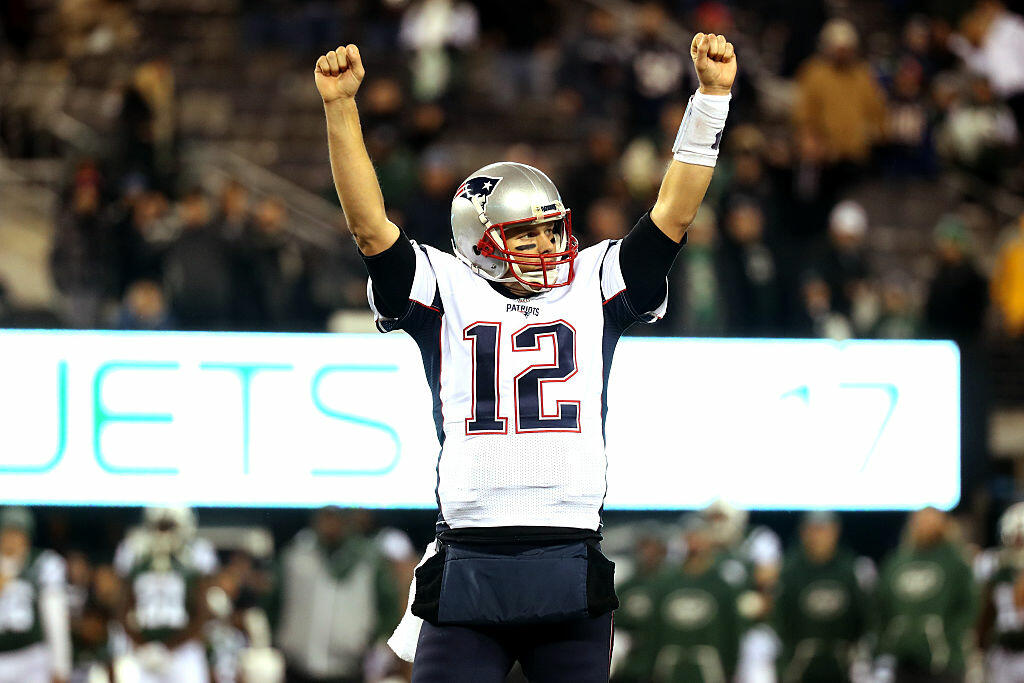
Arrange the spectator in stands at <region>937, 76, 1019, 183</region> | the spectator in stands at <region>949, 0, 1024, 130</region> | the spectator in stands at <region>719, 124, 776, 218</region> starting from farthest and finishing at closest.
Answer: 1. the spectator in stands at <region>949, 0, 1024, 130</region>
2. the spectator in stands at <region>937, 76, 1019, 183</region>
3. the spectator in stands at <region>719, 124, 776, 218</region>

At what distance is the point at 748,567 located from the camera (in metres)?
11.2

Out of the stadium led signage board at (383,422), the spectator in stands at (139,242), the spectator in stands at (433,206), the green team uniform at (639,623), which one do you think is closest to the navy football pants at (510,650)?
the stadium led signage board at (383,422)

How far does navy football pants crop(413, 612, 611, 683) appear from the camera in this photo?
13.2 ft

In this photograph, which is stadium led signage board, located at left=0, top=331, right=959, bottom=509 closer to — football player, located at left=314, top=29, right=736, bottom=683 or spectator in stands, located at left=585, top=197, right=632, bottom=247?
spectator in stands, located at left=585, top=197, right=632, bottom=247

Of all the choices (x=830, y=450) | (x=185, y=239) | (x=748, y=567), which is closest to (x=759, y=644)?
(x=748, y=567)

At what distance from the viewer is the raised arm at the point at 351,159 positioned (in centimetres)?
411

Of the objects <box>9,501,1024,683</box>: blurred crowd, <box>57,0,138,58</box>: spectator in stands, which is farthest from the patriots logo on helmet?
<box>57,0,138,58</box>: spectator in stands

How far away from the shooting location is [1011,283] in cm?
1285

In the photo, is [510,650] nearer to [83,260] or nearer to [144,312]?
[144,312]

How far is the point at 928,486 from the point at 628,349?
2.10 m

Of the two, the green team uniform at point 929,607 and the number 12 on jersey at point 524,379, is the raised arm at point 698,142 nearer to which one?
the number 12 on jersey at point 524,379

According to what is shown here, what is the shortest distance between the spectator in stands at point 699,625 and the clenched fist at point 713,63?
→ 22.4 feet

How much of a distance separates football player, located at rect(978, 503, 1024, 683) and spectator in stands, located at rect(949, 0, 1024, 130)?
4.89 metres

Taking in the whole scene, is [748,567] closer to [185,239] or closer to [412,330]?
[185,239]
